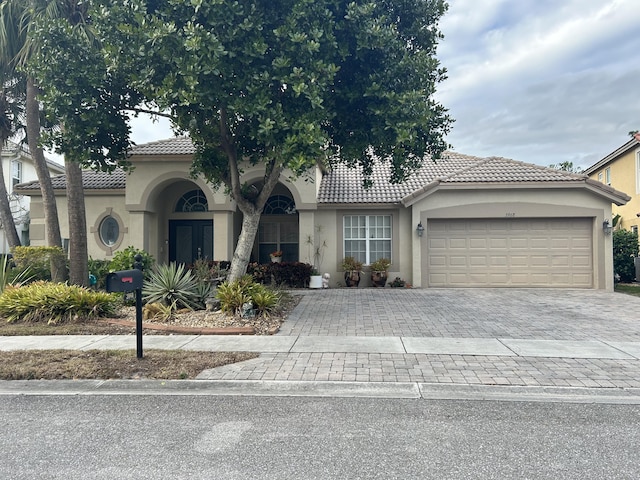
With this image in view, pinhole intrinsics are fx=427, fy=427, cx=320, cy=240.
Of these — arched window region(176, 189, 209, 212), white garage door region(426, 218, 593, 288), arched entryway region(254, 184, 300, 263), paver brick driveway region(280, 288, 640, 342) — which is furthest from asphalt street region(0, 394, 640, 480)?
arched window region(176, 189, 209, 212)

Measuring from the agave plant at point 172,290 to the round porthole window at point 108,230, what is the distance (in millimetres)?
7661

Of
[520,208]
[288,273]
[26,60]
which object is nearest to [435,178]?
[520,208]

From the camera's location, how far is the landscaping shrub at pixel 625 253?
17219 mm

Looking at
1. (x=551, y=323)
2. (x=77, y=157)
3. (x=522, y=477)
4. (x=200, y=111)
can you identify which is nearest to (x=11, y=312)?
(x=77, y=157)

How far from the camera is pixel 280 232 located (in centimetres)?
1753

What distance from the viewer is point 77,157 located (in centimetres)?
981

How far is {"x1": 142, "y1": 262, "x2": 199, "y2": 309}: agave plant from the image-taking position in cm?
990

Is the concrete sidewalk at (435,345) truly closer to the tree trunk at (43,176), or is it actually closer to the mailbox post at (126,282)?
the mailbox post at (126,282)

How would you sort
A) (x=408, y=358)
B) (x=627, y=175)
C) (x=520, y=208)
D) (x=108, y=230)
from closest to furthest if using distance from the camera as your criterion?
(x=408, y=358)
(x=520, y=208)
(x=108, y=230)
(x=627, y=175)

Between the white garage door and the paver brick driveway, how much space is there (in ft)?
2.45

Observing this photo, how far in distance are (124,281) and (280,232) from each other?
11576 millimetres

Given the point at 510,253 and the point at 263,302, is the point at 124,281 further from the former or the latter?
the point at 510,253

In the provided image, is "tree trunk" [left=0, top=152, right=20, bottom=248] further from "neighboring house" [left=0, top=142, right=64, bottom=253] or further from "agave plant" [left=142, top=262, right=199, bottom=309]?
"agave plant" [left=142, top=262, right=199, bottom=309]

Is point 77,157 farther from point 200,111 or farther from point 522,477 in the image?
point 522,477
